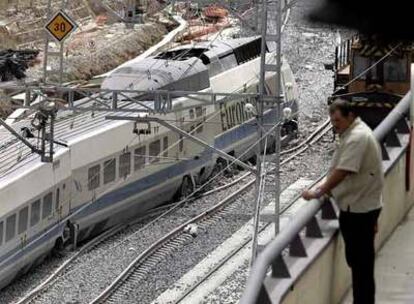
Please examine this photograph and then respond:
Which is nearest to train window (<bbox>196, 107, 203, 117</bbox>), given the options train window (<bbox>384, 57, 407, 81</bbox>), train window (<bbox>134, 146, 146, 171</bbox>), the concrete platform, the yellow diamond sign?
train window (<bbox>134, 146, 146, 171</bbox>)

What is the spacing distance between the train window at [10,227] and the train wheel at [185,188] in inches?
278

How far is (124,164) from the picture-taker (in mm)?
21891

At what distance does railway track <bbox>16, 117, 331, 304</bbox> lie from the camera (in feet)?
53.7

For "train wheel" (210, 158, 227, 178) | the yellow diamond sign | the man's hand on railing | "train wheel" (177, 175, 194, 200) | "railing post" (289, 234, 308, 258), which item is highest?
the man's hand on railing

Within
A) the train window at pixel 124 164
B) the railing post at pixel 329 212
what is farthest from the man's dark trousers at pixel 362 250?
the train window at pixel 124 164

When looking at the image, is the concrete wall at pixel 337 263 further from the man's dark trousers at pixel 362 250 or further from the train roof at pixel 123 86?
the train roof at pixel 123 86

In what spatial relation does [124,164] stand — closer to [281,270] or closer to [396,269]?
[396,269]

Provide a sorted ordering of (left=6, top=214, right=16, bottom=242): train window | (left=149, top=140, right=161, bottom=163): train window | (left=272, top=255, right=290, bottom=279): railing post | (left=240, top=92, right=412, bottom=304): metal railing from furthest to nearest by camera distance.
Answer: (left=149, top=140, right=161, bottom=163): train window → (left=6, top=214, right=16, bottom=242): train window → (left=272, top=255, right=290, bottom=279): railing post → (left=240, top=92, right=412, bottom=304): metal railing

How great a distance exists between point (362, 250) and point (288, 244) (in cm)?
59

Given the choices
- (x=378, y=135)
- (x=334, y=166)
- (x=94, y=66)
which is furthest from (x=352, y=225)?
(x=94, y=66)

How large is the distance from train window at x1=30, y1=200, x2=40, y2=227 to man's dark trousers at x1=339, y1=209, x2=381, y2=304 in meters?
13.8

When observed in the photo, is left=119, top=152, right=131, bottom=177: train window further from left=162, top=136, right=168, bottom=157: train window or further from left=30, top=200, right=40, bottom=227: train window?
left=30, top=200, right=40, bottom=227: train window

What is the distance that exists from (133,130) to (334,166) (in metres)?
17.5

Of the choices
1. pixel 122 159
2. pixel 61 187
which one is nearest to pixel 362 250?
pixel 61 187
